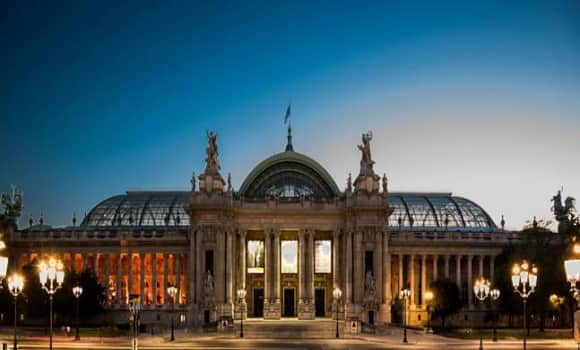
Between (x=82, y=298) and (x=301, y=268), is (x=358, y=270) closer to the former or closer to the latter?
(x=301, y=268)

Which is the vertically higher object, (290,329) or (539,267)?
(539,267)

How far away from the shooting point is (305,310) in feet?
424

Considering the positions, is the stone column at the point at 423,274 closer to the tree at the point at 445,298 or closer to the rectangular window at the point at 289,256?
the tree at the point at 445,298

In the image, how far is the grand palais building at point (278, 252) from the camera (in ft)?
419

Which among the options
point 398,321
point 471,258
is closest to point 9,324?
point 398,321

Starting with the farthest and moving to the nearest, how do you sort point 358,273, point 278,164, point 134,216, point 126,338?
point 134,216
point 278,164
point 358,273
point 126,338

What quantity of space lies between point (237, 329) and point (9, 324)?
30.5 m

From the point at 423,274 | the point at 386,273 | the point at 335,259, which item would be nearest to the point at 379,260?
the point at 386,273

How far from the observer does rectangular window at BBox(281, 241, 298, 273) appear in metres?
134

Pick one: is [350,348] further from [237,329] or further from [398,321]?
[398,321]

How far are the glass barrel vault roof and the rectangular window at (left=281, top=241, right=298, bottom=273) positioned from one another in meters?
25.9

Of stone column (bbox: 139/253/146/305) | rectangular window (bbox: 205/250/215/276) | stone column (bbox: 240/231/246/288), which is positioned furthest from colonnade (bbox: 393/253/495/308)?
stone column (bbox: 139/253/146/305)

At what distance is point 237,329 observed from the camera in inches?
4348

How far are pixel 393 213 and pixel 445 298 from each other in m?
34.7
